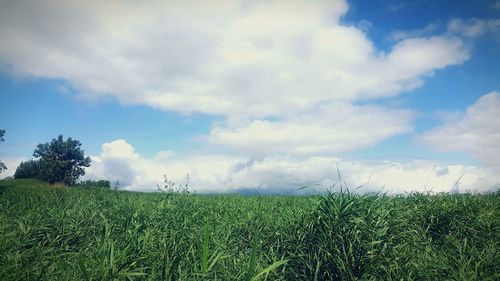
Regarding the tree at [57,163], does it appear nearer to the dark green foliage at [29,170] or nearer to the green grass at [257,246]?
the dark green foliage at [29,170]

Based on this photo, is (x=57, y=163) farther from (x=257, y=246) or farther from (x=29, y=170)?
(x=257, y=246)

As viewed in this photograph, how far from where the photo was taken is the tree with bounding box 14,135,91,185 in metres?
77.5

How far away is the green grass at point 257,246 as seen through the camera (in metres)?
5.73

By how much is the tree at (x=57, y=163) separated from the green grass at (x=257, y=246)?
3034 inches

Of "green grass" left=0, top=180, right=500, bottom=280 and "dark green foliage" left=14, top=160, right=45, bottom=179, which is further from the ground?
"dark green foliage" left=14, top=160, right=45, bottom=179

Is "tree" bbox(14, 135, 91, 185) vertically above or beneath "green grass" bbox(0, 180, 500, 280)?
above

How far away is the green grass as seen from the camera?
5730 millimetres

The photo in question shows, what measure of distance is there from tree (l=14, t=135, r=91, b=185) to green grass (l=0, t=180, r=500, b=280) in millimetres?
77056

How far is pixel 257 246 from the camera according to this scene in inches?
301

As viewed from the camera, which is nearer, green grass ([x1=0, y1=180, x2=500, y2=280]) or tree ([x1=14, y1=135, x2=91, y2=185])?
green grass ([x1=0, y1=180, x2=500, y2=280])

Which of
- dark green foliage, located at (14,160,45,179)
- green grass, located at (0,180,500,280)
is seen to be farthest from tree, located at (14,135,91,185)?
green grass, located at (0,180,500,280)

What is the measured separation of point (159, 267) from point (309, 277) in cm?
289

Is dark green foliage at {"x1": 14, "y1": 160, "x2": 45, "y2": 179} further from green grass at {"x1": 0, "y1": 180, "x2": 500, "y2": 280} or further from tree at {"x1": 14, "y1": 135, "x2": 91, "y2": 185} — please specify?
green grass at {"x1": 0, "y1": 180, "x2": 500, "y2": 280}

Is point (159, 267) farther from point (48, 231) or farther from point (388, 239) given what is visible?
point (388, 239)
